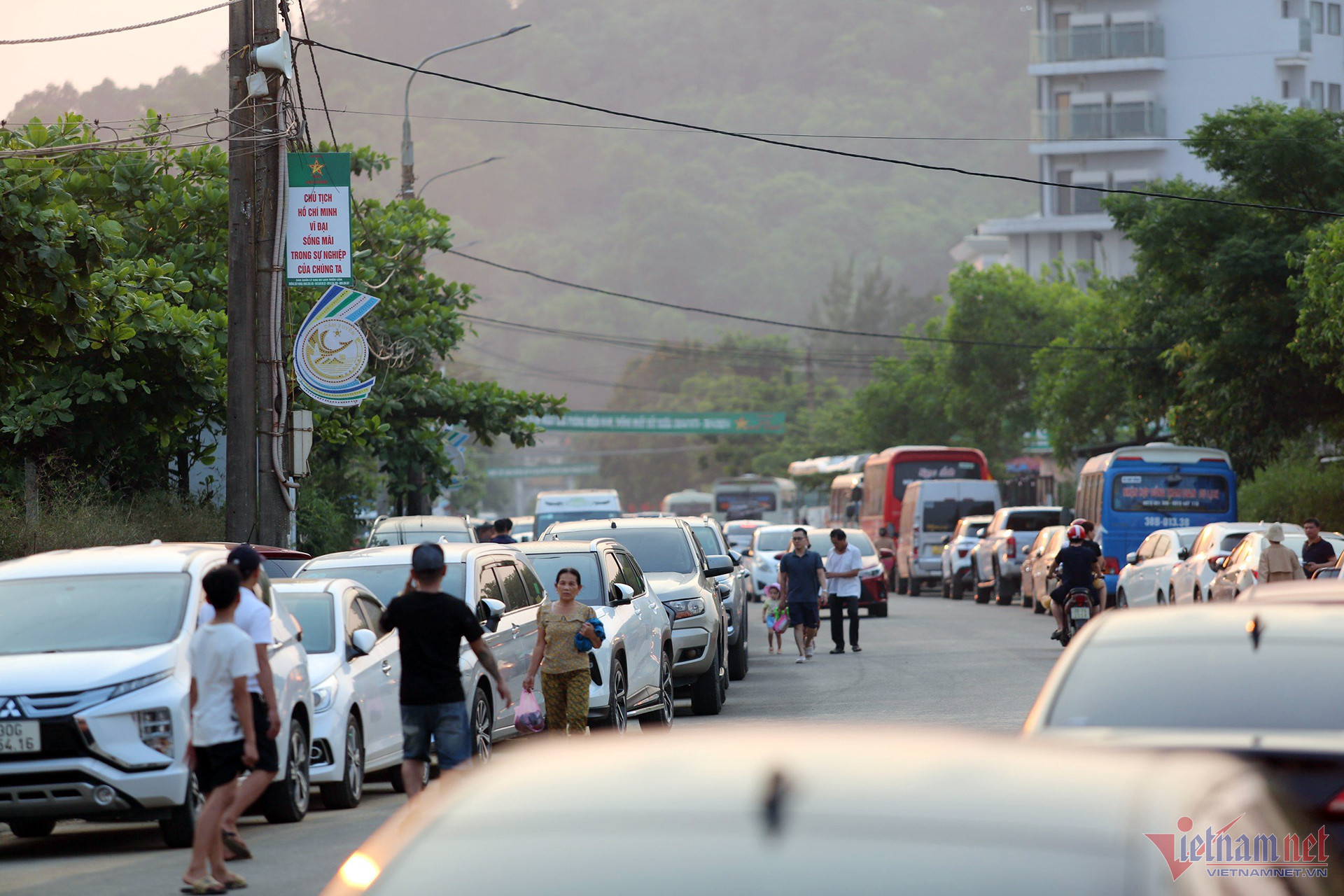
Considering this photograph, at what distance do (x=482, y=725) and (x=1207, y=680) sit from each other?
7.37 metres

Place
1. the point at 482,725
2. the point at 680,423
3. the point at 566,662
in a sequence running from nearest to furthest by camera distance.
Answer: the point at 566,662 < the point at 482,725 < the point at 680,423

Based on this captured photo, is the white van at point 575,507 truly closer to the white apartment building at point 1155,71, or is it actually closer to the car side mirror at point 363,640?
the car side mirror at point 363,640

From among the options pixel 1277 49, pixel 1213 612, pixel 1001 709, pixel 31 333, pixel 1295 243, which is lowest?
pixel 1001 709

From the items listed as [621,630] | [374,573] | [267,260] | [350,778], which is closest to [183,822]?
[350,778]

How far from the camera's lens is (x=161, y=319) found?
2111cm

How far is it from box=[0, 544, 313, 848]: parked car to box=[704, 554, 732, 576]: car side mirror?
806 cm

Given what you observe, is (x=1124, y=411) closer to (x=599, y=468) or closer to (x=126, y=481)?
(x=126, y=481)

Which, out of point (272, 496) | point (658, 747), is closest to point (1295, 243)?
point (272, 496)

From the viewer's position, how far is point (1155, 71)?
85250 millimetres

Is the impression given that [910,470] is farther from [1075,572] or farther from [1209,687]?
[1209,687]

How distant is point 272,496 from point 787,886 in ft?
53.0

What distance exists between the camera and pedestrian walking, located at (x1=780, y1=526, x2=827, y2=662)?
2239 cm

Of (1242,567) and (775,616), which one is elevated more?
(1242,567)

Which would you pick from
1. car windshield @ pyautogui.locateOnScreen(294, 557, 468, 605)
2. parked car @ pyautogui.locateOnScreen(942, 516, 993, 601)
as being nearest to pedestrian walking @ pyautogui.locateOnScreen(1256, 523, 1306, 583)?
car windshield @ pyautogui.locateOnScreen(294, 557, 468, 605)
